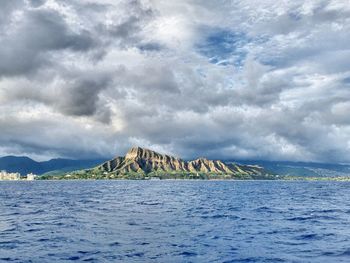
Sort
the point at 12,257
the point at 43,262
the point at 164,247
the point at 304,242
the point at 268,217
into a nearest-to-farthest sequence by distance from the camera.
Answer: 1. the point at 43,262
2. the point at 12,257
3. the point at 164,247
4. the point at 304,242
5. the point at 268,217

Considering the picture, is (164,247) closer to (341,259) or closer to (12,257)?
(12,257)

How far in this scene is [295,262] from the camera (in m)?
29.3

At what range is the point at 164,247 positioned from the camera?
115 ft

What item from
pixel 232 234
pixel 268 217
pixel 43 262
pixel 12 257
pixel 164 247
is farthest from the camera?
pixel 268 217

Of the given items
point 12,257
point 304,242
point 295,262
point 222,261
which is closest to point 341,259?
point 295,262

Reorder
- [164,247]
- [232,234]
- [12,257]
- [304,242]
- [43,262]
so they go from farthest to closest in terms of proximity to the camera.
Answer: [232,234] < [304,242] < [164,247] < [12,257] < [43,262]

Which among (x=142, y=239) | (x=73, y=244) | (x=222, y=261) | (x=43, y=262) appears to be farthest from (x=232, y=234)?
(x=43, y=262)

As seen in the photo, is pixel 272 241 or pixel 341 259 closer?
pixel 341 259

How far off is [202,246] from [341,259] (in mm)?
12493

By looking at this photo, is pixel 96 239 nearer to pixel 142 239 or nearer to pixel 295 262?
pixel 142 239

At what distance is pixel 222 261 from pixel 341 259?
398 inches

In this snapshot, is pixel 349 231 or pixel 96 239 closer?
pixel 96 239

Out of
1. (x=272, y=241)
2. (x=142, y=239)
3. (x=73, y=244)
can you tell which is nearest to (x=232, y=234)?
(x=272, y=241)

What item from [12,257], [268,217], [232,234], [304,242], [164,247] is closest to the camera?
[12,257]
